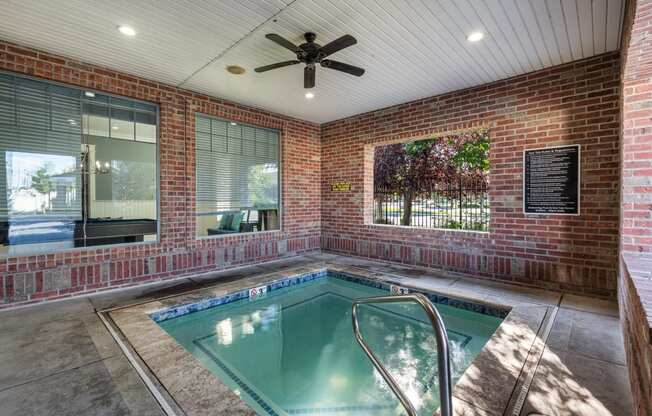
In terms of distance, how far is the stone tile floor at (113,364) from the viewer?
181 cm

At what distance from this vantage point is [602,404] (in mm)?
1816

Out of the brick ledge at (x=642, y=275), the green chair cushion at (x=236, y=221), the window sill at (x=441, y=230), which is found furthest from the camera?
the green chair cushion at (x=236, y=221)

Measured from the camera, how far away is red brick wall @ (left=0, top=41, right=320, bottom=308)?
11.8ft

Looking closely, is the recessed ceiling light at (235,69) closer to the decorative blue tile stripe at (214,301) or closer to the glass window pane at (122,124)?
the glass window pane at (122,124)

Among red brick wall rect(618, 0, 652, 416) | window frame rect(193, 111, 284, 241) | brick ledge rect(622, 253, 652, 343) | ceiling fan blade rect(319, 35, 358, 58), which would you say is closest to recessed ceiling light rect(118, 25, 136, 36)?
window frame rect(193, 111, 284, 241)

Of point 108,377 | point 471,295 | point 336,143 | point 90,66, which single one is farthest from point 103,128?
point 471,295

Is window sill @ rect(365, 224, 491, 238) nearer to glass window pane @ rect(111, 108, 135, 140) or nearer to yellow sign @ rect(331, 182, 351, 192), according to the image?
yellow sign @ rect(331, 182, 351, 192)

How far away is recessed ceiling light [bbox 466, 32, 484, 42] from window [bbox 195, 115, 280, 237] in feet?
12.9

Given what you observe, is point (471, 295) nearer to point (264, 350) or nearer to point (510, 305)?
point (510, 305)

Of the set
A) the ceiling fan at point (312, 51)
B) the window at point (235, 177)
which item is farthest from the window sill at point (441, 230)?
the ceiling fan at point (312, 51)

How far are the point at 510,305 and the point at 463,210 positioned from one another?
10.4 feet

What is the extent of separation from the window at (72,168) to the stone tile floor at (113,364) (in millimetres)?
978

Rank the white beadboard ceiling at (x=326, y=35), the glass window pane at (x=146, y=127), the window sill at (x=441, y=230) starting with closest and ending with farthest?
the white beadboard ceiling at (x=326, y=35) < the glass window pane at (x=146, y=127) < the window sill at (x=441, y=230)

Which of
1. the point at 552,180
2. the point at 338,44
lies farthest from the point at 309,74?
the point at 552,180
